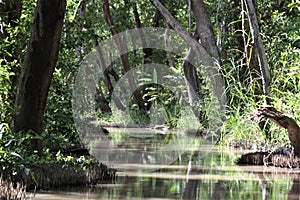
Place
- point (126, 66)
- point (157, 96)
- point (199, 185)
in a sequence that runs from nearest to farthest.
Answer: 1. point (199, 185)
2. point (157, 96)
3. point (126, 66)

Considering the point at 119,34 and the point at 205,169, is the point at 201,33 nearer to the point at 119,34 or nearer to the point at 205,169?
the point at 205,169

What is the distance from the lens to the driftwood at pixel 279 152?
9133mm

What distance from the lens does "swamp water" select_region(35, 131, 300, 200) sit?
7.24m

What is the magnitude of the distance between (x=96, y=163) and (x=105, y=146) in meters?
6.00

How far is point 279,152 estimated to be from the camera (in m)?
10.4

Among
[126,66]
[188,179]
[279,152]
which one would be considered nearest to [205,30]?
[279,152]

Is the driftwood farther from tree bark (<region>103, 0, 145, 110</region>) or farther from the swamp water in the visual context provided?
tree bark (<region>103, 0, 145, 110</region>)

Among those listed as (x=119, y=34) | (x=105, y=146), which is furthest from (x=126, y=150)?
(x=119, y=34)

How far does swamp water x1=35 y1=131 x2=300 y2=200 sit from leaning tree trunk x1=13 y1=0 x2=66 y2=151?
134 cm

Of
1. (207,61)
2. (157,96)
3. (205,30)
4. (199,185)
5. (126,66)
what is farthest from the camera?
(126,66)

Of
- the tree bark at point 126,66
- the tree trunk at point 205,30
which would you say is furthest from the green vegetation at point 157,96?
the tree bark at point 126,66

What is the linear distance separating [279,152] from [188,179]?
242 cm

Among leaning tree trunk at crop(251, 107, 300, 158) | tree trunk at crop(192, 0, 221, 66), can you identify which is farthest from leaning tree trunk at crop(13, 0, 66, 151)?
tree trunk at crop(192, 0, 221, 66)

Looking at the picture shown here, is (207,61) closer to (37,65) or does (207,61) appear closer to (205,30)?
(205,30)
